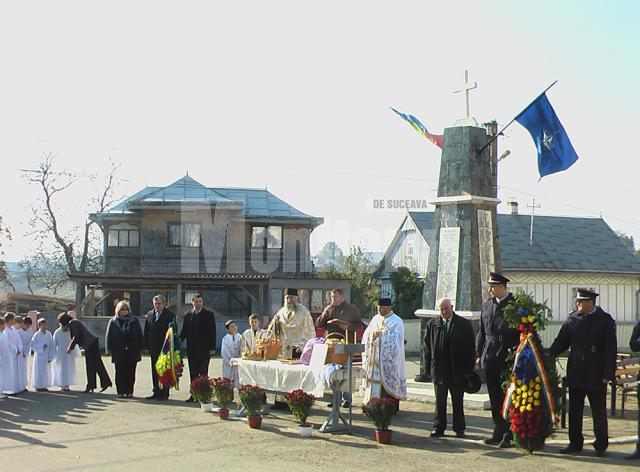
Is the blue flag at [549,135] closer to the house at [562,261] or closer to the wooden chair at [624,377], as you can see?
the wooden chair at [624,377]

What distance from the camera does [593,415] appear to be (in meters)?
10.4

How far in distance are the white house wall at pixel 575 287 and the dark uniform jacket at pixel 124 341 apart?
2362cm

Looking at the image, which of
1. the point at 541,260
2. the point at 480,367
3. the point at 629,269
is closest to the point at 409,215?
the point at 541,260

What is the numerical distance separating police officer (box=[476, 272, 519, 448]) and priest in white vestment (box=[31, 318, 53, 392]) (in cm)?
1083

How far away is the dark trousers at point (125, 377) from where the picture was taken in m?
17.0

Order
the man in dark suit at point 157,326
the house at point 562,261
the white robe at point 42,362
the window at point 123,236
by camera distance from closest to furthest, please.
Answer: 1. the man in dark suit at point 157,326
2. the white robe at point 42,362
3. the house at point 562,261
4. the window at point 123,236

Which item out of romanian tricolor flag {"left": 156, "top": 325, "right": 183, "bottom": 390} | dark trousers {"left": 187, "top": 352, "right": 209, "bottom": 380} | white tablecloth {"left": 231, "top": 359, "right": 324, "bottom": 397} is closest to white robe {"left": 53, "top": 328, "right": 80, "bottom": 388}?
romanian tricolor flag {"left": 156, "top": 325, "right": 183, "bottom": 390}

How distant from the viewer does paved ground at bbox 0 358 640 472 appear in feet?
32.4

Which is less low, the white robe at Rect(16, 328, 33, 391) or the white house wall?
the white house wall

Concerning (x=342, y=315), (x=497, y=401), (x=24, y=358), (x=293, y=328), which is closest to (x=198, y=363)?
(x=293, y=328)

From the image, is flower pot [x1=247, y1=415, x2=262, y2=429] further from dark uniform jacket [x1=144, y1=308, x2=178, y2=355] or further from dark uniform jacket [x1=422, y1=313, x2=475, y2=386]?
dark uniform jacket [x1=144, y1=308, x2=178, y2=355]

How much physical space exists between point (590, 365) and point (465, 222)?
6.62m

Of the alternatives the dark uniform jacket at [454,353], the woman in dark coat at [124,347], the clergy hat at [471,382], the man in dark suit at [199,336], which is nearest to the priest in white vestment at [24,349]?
the woman in dark coat at [124,347]

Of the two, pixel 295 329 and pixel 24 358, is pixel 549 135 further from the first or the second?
pixel 24 358
